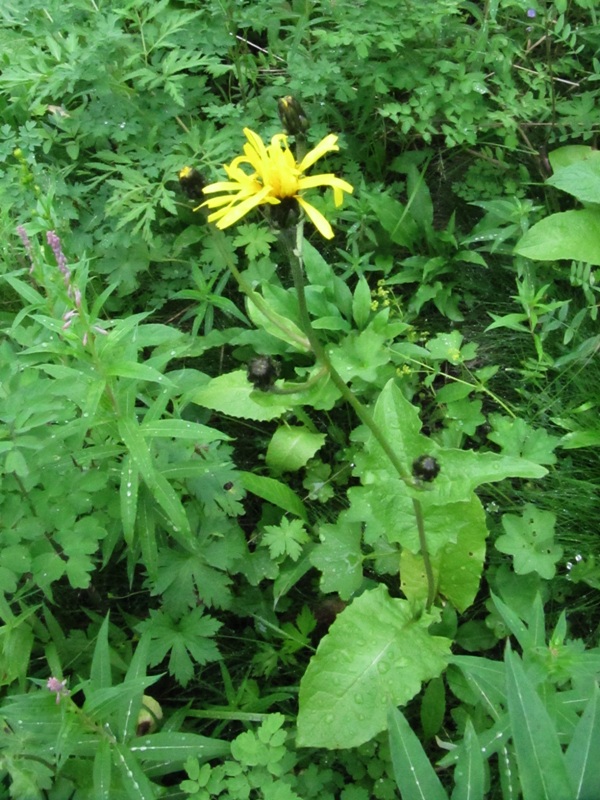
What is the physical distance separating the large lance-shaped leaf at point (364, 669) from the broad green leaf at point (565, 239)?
115cm

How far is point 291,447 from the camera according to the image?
2.06 m

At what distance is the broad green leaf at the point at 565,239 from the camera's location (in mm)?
2127

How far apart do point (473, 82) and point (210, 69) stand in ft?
2.65

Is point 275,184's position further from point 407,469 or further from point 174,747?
point 174,747

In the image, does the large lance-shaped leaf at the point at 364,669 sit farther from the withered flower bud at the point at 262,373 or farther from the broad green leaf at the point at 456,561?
the withered flower bud at the point at 262,373

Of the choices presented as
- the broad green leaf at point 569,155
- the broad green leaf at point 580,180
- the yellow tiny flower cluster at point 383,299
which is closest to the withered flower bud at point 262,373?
the yellow tiny flower cluster at point 383,299

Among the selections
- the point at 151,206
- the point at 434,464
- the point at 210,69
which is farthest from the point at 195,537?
the point at 210,69

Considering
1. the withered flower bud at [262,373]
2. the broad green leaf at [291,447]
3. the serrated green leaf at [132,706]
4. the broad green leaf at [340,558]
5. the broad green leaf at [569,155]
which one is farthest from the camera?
the broad green leaf at [569,155]

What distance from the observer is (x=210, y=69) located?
209cm

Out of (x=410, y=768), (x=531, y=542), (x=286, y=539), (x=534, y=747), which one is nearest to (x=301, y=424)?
(x=286, y=539)

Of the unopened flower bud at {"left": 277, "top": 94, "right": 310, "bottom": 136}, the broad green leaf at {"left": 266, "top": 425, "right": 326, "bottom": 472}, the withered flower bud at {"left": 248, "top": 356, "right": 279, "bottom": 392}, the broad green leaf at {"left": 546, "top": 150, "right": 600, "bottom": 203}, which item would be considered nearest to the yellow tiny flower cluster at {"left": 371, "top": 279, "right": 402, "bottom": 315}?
the broad green leaf at {"left": 266, "top": 425, "right": 326, "bottom": 472}

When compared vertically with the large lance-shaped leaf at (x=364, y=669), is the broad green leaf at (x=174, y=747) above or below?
above

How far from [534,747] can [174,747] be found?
81 centimetres

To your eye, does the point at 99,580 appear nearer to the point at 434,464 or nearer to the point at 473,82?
the point at 434,464
